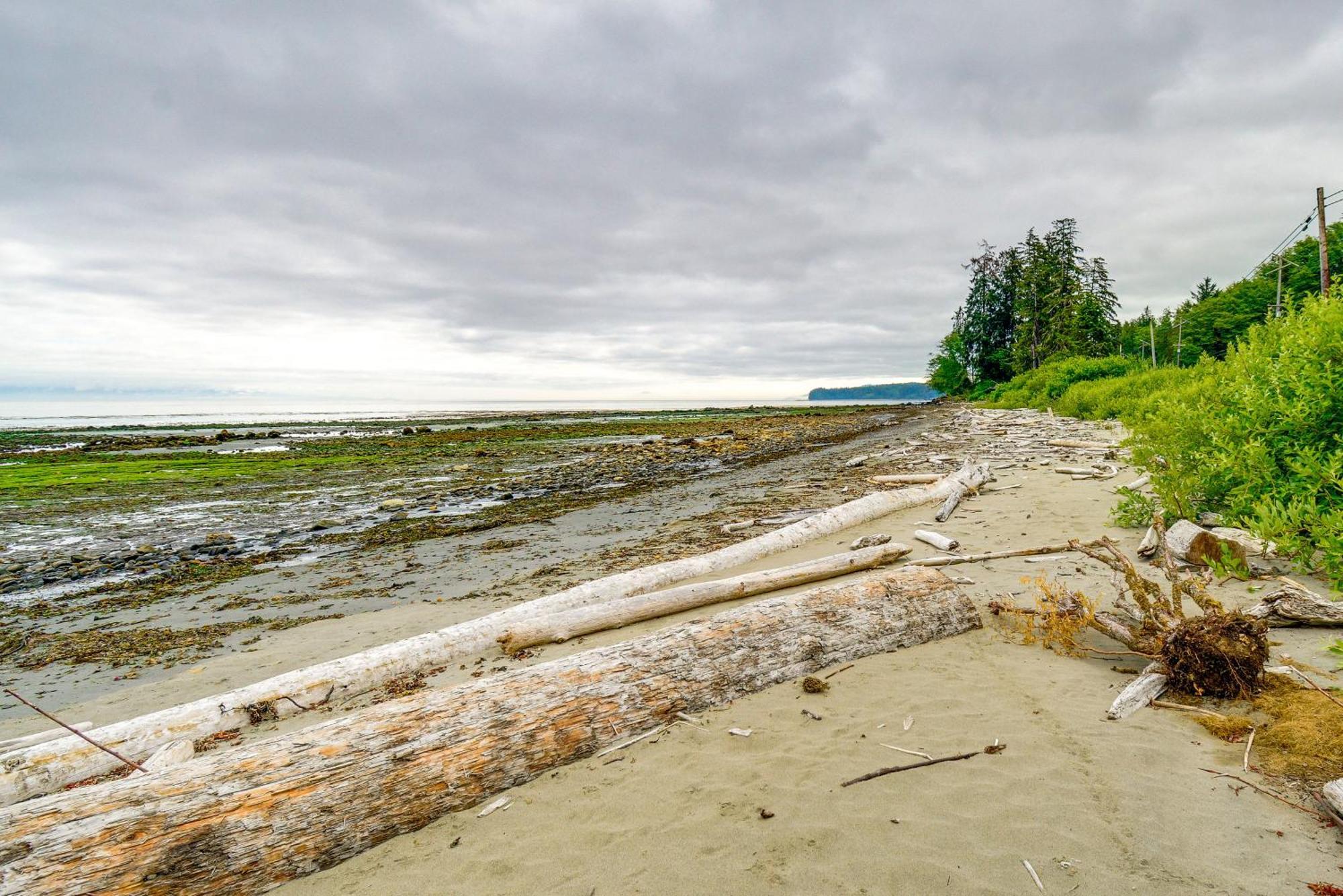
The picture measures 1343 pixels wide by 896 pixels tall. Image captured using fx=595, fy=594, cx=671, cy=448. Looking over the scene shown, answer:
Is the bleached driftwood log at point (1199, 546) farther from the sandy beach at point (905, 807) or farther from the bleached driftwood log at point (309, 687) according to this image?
the bleached driftwood log at point (309, 687)

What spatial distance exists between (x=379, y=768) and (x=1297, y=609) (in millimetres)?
6480

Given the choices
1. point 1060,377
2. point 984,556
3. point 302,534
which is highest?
point 1060,377

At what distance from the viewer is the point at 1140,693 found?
3.90 metres

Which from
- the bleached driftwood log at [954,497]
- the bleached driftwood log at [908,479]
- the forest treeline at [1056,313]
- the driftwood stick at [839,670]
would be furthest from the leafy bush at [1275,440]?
the forest treeline at [1056,313]

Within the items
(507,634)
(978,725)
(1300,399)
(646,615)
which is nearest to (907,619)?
(978,725)

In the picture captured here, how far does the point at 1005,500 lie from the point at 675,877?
975 centimetres

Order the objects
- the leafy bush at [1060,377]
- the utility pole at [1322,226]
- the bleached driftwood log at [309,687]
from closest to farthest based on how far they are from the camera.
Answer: the bleached driftwood log at [309,687] → the utility pole at [1322,226] → the leafy bush at [1060,377]

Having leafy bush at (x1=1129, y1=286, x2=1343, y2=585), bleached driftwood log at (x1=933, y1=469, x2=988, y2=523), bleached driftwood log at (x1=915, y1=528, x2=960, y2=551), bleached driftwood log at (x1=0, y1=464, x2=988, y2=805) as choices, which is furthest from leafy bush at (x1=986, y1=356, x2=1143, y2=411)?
bleached driftwood log at (x1=0, y1=464, x2=988, y2=805)

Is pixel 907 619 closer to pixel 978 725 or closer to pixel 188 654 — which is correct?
pixel 978 725

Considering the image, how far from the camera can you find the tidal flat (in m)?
7.73

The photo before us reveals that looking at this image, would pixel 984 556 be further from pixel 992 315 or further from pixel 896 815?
pixel 992 315

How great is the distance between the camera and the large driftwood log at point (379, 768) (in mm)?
2629

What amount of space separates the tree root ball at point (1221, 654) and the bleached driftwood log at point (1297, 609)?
857 millimetres

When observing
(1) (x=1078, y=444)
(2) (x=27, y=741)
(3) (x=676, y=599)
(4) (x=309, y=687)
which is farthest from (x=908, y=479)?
(2) (x=27, y=741)
